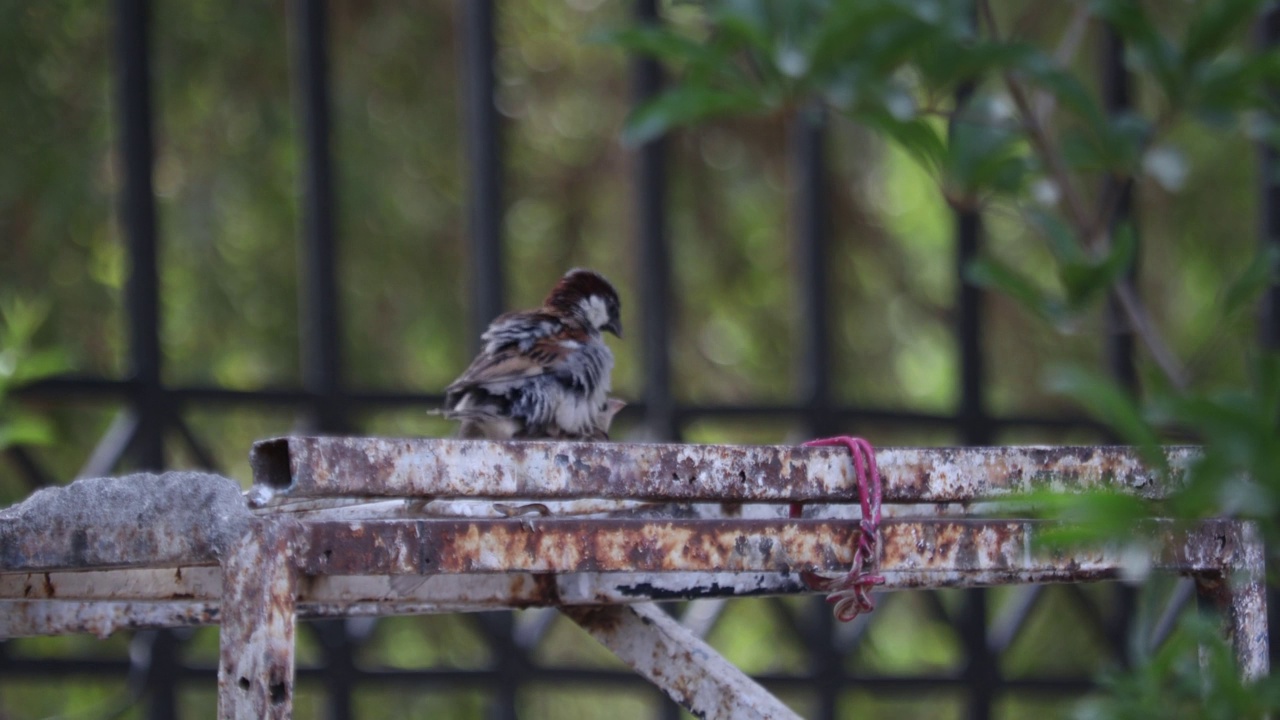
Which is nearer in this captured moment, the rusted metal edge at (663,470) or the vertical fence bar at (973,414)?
the rusted metal edge at (663,470)

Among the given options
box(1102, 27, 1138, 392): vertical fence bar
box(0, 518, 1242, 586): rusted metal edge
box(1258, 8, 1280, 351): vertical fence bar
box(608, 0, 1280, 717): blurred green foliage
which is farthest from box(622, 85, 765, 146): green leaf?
box(1102, 27, 1138, 392): vertical fence bar

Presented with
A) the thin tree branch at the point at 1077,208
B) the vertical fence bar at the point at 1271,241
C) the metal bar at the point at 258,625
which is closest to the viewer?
the metal bar at the point at 258,625

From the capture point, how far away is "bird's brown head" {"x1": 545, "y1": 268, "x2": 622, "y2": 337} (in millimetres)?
4434

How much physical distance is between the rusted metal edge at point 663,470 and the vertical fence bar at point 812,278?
3588 mm

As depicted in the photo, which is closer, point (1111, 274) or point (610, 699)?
point (1111, 274)

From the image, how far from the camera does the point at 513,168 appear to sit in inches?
313

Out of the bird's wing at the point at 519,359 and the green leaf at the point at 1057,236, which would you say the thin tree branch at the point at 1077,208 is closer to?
the green leaf at the point at 1057,236

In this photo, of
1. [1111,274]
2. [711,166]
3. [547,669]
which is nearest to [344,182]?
[711,166]

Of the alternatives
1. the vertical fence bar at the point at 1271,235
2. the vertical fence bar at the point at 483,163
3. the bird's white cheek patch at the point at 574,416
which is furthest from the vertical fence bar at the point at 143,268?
the vertical fence bar at the point at 1271,235

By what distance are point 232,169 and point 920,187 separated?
490 centimetres

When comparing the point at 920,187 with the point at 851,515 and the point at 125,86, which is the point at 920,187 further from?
the point at 851,515

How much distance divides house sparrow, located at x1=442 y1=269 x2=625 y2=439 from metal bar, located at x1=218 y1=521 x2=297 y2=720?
6.13 ft

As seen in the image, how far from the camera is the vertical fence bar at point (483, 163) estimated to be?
543 cm

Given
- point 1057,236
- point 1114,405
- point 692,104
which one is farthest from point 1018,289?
point 1114,405
